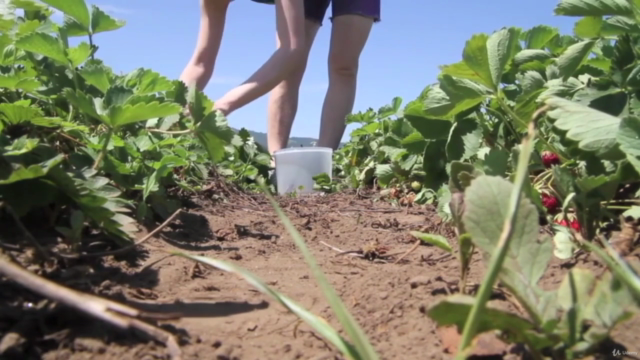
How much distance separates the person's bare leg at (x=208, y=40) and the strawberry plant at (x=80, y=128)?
1701mm

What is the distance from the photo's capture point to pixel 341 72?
4184 millimetres

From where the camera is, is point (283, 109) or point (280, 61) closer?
point (280, 61)

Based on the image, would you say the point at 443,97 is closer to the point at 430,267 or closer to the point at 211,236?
the point at 430,267

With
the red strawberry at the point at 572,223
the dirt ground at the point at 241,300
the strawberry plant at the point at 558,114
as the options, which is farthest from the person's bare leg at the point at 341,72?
the red strawberry at the point at 572,223

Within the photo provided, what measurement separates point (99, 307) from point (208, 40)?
3142mm

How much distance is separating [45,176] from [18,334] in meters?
0.41

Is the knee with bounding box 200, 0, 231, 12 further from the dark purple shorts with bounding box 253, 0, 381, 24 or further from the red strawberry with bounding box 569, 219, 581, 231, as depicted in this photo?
the red strawberry with bounding box 569, 219, 581, 231

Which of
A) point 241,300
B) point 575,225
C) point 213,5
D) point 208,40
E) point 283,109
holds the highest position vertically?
point 213,5

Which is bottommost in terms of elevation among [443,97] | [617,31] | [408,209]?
[408,209]

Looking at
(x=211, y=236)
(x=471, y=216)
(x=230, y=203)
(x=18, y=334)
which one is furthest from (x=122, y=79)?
(x=471, y=216)

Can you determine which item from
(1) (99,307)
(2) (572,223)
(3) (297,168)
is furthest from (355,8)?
(1) (99,307)

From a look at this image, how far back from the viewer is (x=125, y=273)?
1291mm

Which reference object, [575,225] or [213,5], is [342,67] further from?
[575,225]

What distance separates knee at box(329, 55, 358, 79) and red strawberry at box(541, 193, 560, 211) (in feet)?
8.66
